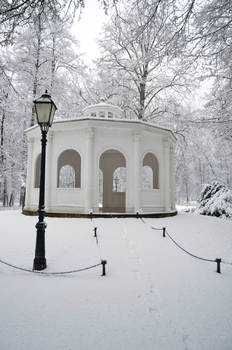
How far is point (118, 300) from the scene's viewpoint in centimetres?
312

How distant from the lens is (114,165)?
1560cm

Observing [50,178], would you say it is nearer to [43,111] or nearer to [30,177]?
[30,177]

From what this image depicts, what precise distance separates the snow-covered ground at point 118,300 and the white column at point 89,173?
4280 mm

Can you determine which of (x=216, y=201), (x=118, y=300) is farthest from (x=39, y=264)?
(x=216, y=201)

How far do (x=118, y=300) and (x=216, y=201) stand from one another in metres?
12.6

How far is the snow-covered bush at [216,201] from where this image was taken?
1348 centimetres

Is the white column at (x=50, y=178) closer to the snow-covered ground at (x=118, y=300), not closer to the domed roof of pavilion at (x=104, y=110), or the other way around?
the domed roof of pavilion at (x=104, y=110)

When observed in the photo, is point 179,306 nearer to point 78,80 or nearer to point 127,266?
point 127,266

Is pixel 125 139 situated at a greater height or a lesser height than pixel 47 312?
greater

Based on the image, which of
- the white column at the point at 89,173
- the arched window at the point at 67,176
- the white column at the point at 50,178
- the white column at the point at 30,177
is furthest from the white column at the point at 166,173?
the arched window at the point at 67,176

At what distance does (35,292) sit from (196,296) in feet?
8.10

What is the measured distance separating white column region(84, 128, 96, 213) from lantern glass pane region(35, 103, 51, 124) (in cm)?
573

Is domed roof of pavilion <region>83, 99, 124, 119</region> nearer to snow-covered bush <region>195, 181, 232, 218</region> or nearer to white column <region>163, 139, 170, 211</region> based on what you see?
white column <region>163, 139, 170, 211</region>

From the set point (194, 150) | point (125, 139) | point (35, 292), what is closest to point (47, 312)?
point (35, 292)
